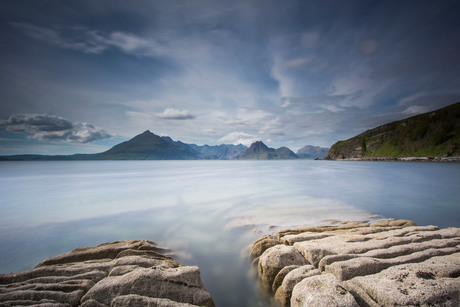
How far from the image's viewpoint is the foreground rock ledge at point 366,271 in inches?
163

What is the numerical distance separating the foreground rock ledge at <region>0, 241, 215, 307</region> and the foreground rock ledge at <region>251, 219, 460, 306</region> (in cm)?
254

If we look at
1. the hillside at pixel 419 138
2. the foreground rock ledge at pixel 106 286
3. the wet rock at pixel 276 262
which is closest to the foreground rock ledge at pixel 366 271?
the wet rock at pixel 276 262

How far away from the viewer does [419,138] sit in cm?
15775

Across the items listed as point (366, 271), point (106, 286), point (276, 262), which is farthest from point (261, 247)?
point (106, 286)

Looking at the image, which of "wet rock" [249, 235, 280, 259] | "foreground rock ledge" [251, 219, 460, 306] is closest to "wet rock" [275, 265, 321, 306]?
"foreground rock ledge" [251, 219, 460, 306]

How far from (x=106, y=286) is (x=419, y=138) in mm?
223228

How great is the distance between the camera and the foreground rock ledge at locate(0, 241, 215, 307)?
167 inches

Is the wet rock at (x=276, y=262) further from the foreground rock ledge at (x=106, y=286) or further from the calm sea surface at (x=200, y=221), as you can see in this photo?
the foreground rock ledge at (x=106, y=286)

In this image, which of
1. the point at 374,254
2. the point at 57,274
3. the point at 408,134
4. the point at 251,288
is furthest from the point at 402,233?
the point at 408,134

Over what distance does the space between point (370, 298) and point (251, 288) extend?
13.5 feet

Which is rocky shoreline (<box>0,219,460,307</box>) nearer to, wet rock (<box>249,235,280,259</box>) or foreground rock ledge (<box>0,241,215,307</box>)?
foreground rock ledge (<box>0,241,215,307</box>)

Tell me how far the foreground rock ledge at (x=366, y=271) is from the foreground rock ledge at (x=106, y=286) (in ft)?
8.33

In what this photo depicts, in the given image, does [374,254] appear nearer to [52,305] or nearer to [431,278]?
[431,278]

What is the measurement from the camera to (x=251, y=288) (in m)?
7.18
